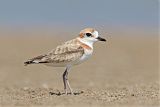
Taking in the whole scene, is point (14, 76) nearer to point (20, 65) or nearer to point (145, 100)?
point (20, 65)

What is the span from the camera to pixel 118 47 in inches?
1043

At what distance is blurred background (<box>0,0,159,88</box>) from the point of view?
15.6m

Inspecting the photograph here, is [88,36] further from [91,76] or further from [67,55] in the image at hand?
[91,76]

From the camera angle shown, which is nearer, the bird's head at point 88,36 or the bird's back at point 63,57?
the bird's back at point 63,57

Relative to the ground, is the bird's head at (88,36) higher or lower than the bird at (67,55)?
higher

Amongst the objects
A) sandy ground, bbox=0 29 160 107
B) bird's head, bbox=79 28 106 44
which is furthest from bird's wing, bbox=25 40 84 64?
sandy ground, bbox=0 29 160 107

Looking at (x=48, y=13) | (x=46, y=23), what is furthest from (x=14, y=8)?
(x=46, y=23)

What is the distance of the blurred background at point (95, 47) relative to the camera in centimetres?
1559

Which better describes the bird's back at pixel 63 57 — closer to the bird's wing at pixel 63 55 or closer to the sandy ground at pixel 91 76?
the bird's wing at pixel 63 55

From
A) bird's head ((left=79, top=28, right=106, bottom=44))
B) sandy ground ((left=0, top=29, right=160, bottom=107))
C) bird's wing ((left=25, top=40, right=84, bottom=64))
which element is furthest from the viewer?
bird's head ((left=79, top=28, right=106, bottom=44))

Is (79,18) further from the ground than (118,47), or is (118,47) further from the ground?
(79,18)

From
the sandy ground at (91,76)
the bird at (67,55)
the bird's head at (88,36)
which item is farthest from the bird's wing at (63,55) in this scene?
the sandy ground at (91,76)

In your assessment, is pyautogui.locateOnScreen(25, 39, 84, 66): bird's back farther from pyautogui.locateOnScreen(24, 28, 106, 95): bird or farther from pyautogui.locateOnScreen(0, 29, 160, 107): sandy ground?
pyautogui.locateOnScreen(0, 29, 160, 107): sandy ground

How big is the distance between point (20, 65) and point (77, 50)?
9.51m
